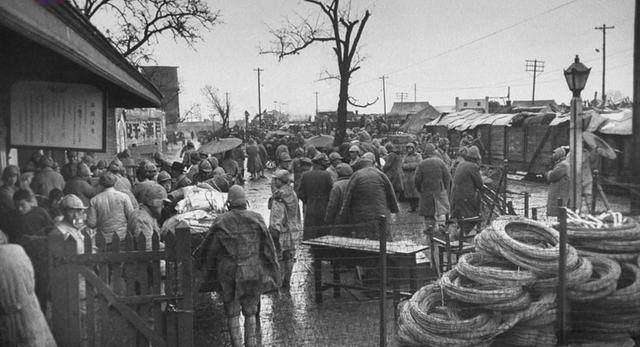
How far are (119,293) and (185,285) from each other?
55 cm

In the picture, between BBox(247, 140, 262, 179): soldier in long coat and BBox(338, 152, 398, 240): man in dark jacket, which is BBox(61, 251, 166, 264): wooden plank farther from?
BBox(247, 140, 262, 179): soldier in long coat

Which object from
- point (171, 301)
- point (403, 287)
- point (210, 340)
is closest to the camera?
point (171, 301)

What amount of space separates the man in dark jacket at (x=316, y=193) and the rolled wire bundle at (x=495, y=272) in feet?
14.6

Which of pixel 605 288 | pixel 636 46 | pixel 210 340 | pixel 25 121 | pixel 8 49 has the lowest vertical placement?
pixel 210 340

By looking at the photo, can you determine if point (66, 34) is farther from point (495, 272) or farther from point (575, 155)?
point (575, 155)

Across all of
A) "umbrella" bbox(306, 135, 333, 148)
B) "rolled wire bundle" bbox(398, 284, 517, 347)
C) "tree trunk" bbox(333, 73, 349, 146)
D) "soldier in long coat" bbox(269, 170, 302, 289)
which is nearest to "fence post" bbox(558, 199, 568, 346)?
"rolled wire bundle" bbox(398, 284, 517, 347)

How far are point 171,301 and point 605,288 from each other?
13.6 ft

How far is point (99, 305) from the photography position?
5.24 m

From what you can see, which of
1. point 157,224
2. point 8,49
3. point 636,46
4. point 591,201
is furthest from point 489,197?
point 8,49

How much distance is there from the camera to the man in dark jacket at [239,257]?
6371mm

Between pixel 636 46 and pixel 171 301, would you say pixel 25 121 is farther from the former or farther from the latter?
pixel 636 46

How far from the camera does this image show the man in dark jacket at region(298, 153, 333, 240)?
35.7 ft

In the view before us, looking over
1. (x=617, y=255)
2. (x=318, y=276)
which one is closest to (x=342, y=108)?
(x=318, y=276)

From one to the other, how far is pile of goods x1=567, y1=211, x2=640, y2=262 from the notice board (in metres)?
5.13
